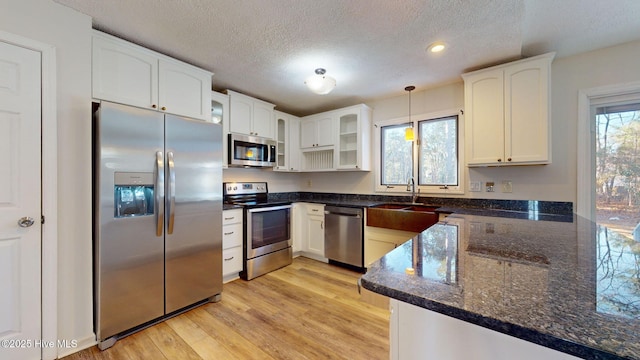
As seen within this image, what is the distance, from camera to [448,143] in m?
3.05

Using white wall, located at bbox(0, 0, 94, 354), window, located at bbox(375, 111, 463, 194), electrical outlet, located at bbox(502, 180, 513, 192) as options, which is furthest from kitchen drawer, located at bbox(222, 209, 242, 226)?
electrical outlet, located at bbox(502, 180, 513, 192)

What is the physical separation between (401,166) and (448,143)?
641 mm

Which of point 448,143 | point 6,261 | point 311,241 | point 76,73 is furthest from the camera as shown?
point 311,241

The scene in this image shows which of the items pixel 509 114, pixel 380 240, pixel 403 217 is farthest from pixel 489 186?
pixel 380 240

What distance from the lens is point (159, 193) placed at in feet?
6.44

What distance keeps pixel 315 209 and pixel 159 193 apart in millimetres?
2051

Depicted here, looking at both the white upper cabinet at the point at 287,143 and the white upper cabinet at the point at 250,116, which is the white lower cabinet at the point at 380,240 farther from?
the white upper cabinet at the point at 250,116

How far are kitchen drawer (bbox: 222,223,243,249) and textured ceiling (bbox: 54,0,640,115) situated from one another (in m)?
1.72

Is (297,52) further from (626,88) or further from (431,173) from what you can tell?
(626,88)

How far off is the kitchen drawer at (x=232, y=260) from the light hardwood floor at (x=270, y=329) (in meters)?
0.19

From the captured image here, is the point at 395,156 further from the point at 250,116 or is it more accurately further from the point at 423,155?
the point at 250,116

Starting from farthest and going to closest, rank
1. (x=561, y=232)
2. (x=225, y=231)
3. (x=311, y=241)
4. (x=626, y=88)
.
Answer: (x=311, y=241)
(x=225, y=231)
(x=626, y=88)
(x=561, y=232)

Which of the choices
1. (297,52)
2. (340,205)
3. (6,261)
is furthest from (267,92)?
(6,261)

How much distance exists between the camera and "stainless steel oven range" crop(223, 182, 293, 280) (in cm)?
294
